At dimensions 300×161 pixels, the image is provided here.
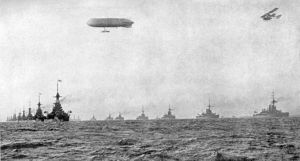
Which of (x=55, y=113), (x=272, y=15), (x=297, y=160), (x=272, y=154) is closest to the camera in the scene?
(x=297, y=160)

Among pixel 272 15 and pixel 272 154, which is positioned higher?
pixel 272 15

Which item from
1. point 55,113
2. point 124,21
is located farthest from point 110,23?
point 55,113

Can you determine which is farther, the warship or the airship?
the warship

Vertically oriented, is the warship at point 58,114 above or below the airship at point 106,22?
below

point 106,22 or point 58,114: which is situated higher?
point 106,22

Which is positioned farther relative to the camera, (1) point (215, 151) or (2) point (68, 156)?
(1) point (215, 151)

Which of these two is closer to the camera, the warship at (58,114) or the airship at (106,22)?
the airship at (106,22)

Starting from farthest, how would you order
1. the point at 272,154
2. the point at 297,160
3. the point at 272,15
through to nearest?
the point at 272,15, the point at 272,154, the point at 297,160

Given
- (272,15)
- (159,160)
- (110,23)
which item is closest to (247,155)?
(159,160)

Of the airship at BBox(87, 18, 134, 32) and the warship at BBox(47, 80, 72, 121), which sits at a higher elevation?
the airship at BBox(87, 18, 134, 32)

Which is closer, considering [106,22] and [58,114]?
[106,22]

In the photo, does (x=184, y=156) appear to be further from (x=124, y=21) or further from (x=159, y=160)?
(x=124, y=21)
